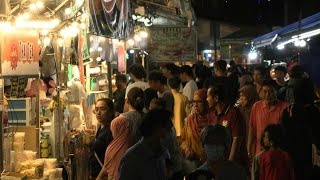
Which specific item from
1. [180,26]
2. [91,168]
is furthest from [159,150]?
[180,26]

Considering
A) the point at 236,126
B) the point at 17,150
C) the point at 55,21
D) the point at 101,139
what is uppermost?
the point at 55,21

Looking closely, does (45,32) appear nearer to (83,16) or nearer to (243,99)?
(83,16)

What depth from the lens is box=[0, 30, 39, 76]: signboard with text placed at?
26.1ft

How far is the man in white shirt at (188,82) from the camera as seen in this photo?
11.0 meters

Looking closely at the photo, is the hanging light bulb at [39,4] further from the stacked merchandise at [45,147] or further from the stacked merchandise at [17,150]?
the stacked merchandise at [45,147]

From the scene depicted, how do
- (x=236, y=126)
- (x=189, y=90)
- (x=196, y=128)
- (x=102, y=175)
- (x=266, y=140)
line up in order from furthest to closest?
(x=189, y=90)
(x=196, y=128)
(x=236, y=126)
(x=102, y=175)
(x=266, y=140)

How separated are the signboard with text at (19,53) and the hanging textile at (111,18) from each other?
59.0 inches

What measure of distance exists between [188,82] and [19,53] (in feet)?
13.6

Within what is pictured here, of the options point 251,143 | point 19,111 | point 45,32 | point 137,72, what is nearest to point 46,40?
point 45,32

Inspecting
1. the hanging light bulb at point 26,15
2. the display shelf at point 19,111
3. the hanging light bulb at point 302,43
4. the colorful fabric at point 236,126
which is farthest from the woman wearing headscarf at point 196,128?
the hanging light bulb at point 302,43

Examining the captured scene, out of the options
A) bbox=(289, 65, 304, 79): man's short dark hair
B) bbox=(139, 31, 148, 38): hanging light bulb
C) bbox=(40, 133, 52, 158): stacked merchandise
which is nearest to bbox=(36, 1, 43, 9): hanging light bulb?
bbox=(40, 133, 52, 158): stacked merchandise

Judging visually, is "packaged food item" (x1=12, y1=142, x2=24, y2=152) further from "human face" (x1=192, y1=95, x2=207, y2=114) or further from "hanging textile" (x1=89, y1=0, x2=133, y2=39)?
"human face" (x1=192, y1=95, x2=207, y2=114)

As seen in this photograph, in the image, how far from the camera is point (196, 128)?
7.56 metres

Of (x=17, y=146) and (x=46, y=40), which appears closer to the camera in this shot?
(x=17, y=146)
